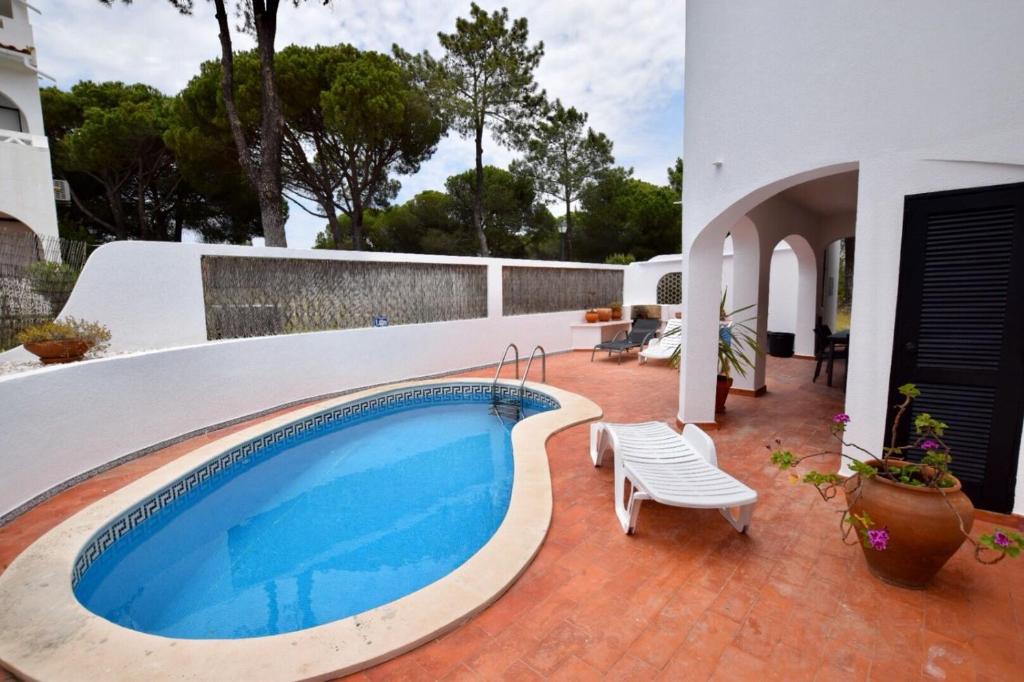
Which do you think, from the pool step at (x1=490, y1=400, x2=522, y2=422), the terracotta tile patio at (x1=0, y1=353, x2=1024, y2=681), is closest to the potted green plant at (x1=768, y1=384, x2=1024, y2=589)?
the terracotta tile patio at (x1=0, y1=353, x2=1024, y2=681)

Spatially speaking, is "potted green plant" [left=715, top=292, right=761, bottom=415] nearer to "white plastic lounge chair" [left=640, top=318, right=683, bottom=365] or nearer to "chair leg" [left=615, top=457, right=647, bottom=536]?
"white plastic lounge chair" [left=640, top=318, right=683, bottom=365]

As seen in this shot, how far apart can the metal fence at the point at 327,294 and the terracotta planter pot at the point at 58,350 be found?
5.63 ft

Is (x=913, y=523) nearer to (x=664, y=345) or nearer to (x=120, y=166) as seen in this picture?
(x=664, y=345)

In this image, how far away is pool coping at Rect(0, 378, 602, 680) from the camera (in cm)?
208

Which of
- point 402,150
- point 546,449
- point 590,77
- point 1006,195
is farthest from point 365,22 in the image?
point 1006,195

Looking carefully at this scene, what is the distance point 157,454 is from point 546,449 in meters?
4.72

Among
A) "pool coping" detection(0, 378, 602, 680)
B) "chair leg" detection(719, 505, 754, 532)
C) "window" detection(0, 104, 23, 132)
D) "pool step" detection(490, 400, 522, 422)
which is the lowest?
"pool step" detection(490, 400, 522, 422)

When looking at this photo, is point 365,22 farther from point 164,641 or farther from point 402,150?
point 164,641

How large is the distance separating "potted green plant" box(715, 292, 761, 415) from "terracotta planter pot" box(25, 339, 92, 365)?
766 cm

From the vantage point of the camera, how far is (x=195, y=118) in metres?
13.7

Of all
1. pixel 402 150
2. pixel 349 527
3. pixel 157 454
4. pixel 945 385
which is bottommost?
pixel 349 527

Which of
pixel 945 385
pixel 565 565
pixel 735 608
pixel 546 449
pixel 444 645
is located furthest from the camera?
pixel 546 449

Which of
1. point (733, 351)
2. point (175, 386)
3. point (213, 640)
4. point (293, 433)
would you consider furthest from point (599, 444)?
point (175, 386)

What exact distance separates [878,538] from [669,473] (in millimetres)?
1322
